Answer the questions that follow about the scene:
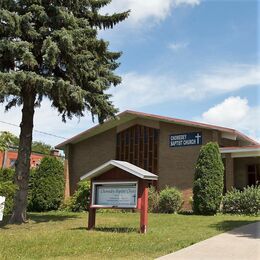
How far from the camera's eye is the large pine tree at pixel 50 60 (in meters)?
14.7

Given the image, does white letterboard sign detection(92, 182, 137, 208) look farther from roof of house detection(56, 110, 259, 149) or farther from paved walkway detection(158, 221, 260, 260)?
roof of house detection(56, 110, 259, 149)

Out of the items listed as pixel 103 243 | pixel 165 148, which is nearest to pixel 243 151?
pixel 165 148

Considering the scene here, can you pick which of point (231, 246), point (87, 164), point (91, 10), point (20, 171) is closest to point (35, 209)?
point (87, 164)

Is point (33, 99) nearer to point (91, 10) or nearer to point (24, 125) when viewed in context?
point (24, 125)

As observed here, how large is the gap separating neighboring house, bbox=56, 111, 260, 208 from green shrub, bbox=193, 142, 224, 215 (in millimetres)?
1414

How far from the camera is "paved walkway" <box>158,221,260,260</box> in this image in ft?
27.8

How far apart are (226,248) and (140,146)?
684 inches

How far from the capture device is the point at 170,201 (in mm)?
22141

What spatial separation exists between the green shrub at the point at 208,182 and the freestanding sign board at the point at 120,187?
24.5ft

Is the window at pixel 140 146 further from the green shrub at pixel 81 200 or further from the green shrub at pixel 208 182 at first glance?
the green shrub at pixel 208 182

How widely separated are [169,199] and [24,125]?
8.97m

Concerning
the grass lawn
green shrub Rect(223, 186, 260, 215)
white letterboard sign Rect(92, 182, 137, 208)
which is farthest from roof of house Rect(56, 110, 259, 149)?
the grass lawn

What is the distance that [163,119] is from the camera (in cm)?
2497

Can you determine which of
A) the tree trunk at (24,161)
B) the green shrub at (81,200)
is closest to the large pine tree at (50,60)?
the tree trunk at (24,161)
